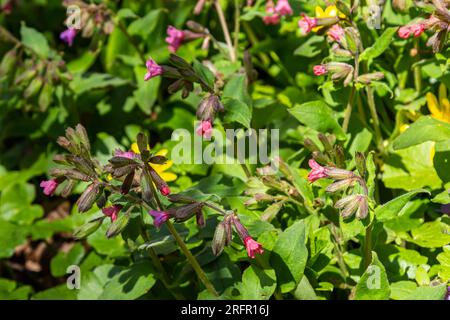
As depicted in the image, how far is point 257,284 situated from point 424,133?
697 mm

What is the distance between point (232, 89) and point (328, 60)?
40cm

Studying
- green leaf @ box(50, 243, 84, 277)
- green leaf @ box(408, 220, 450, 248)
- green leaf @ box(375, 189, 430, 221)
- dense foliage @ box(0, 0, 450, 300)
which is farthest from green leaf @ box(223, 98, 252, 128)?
green leaf @ box(50, 243, 84, 277)

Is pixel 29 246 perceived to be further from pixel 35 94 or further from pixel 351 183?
pixel 351 183

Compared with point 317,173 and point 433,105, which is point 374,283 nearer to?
point 317,173

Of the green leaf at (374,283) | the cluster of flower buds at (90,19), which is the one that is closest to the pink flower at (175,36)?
the cluster of flower buds at (90,19)

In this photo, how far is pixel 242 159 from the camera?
2379 millimetres

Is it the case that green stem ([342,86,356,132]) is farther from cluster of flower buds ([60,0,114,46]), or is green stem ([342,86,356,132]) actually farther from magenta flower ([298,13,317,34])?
cluster of flower buds ([60,0,114,46])

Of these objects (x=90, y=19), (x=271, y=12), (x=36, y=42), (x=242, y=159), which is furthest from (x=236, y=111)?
(x=36, y=42)

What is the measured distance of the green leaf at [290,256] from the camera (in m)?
2.05

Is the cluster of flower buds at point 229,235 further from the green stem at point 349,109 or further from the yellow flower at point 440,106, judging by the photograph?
the yellow flower at point 440,106

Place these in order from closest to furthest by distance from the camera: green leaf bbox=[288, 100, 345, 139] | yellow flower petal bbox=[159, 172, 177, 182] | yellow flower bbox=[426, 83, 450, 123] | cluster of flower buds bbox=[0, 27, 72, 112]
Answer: green leaf bbox=[288, 100, 345, 139], yellow flower bbox=[426, 83, 450, 123], yellow flower petal bbox=[159, 172, 177, 182], cluster of flower buds bbox=[0, 27, 72, 112]

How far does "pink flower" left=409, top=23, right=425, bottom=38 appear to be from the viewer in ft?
7.11

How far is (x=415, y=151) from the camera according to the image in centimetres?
253
